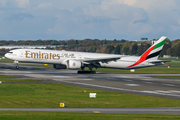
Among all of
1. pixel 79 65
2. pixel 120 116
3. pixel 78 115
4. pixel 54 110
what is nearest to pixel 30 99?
pixel 54 110

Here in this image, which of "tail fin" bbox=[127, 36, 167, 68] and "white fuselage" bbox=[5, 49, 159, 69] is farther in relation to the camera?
"tail fin" bbox=[127, 36, 167, 68]

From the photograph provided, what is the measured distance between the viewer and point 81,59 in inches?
2405

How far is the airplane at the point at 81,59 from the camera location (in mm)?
59094

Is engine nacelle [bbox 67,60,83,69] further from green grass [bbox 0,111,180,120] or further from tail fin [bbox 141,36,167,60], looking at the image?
green grass [bbox 0,111,180,120]

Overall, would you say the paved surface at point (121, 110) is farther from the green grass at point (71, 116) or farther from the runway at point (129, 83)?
the runway at point (129, 83)

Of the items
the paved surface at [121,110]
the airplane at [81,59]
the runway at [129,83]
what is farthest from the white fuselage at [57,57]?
the paved surface at [121,110]

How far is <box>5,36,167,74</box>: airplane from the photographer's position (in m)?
59.1

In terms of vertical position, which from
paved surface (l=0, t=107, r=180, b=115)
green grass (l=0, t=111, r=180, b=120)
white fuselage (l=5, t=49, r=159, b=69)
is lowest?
paved surface (l=0, t=107, r=180, b=115)

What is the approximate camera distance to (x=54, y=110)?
20.9 m

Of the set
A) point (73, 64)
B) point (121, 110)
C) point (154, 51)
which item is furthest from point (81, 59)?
point (121, 110)

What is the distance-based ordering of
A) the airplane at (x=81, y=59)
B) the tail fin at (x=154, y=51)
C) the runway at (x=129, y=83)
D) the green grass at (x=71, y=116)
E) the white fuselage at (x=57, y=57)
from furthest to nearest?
the tail fin at (x=154, y=51) → the white fuselage at (x=57, y=57) → the airplane at (x=81, y=59) → the runway at (x=129, y=83) → the green grass at (x=71, y=116)

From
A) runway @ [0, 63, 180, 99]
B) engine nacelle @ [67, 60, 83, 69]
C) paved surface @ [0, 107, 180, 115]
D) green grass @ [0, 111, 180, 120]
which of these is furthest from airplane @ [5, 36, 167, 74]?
green grass @ [0, 111, 180, 120]

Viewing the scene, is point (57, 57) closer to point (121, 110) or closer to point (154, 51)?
point (154, 51)

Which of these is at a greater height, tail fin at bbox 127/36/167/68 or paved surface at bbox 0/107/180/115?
tail fin at bbox 127/36/167/68
